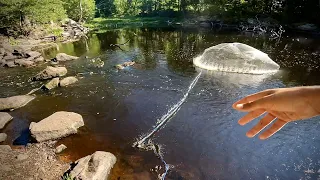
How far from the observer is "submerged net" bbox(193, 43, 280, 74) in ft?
69.8

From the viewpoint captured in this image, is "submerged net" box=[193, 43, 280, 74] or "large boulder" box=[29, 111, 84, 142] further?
"submerged net" box=[193, 43, 280, 74]

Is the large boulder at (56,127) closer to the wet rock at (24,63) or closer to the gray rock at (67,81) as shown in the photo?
the gray rock at (67,81)

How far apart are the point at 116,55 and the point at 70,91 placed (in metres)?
11.8

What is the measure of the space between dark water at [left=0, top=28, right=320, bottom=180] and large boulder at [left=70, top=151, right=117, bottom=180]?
1.33ft

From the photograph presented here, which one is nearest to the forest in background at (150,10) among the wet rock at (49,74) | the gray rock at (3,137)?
the wet rock at (49,74)

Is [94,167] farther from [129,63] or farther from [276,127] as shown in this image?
[129,63]

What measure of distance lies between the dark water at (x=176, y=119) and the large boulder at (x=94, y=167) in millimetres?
406

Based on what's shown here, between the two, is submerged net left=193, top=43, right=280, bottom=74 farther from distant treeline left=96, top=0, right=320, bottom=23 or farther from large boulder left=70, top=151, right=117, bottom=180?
distant treeline left=96, top=0, right=320, bottom=23

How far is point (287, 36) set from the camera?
1554 inches

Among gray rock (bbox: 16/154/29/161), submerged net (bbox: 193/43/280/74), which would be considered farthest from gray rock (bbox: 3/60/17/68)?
submerged net (bbox: 193/43/280/74)

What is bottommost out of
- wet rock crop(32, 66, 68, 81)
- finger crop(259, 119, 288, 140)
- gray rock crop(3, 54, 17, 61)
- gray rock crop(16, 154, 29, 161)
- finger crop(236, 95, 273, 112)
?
gray rock crop(16, 154, 29, 161)

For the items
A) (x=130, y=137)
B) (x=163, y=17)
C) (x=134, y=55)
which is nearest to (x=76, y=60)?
(x=134, y=55)

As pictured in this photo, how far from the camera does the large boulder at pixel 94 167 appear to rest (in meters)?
8.53

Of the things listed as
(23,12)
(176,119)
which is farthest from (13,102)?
(23,12)
